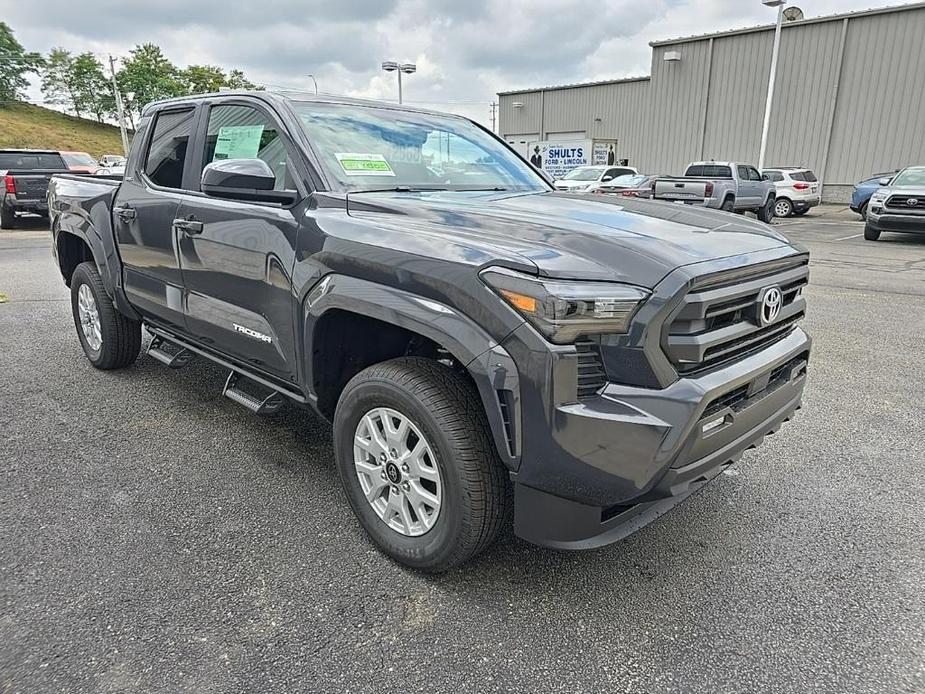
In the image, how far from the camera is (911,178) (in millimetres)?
14047

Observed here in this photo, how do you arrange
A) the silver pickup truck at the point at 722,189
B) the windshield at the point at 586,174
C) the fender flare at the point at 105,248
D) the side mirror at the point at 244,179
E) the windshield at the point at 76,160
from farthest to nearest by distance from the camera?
1. the windshield at the point at 586,174
2. the silver pickup truck at the point at 722,189
3. the windshield at the point at 76,160
4. the fender flare at the point at 105,248
5. the side mirror at the point at 244,179

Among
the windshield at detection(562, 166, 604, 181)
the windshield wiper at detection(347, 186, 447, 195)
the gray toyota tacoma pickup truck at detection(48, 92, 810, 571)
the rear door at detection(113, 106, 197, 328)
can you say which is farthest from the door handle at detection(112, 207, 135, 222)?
the windshield at detection(562, 166, 604, 181)

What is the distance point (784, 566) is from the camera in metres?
2.66

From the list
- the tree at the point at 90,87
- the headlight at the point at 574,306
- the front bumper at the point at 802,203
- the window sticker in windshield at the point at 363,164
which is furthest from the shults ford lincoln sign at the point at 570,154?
the tree at the point at 90,87

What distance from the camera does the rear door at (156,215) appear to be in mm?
3762

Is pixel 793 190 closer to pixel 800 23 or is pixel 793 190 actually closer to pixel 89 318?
pixel 800 23

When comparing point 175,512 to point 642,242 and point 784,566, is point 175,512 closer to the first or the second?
point 642,242

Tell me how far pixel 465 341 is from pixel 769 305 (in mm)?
1161

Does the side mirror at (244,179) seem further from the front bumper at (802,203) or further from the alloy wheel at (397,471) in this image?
the front bumper at (802,203)

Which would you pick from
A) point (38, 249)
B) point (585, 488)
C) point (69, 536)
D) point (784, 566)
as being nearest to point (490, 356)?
point (585, 488)

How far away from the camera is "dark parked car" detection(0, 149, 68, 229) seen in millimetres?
15039

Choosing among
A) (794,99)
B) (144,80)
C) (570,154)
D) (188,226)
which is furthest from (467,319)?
(144,80)

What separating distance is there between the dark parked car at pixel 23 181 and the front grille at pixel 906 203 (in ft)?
61.2

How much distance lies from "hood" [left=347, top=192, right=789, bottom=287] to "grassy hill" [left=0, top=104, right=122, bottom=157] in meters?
62.4
